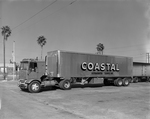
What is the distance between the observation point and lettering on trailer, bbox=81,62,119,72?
18891mm

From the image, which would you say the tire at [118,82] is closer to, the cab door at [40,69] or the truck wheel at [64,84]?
the truck wheel at [64,84]

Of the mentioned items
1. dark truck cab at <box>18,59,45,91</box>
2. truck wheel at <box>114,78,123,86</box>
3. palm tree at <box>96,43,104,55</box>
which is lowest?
truck wheel at <box>114,78,123,86</box>

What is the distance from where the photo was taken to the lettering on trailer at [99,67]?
18.9 meters

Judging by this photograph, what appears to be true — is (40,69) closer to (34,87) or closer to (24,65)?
(24,65)

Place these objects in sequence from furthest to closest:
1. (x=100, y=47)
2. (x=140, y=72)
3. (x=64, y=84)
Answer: (x=100, y=47), (x=140, y=72), (x=64, y=84)

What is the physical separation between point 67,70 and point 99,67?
426 centimetres

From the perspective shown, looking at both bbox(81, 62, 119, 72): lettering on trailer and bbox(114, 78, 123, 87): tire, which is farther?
bbox(114, 78, 123, 87): tire

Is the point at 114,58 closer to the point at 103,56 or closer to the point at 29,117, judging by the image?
the point at 103,56

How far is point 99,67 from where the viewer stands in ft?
65.8

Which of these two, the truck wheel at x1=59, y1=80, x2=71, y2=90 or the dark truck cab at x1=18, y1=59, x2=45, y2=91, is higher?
the dark truck cab at x1=18, y1=59, x2=45, y2=91

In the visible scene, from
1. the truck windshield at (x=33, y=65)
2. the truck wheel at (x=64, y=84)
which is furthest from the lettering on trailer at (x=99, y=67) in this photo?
the truck windshield at (x=33, y=65)

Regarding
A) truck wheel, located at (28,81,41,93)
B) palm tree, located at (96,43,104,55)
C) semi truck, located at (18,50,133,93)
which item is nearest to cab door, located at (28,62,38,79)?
semi truck, located at (18,50,133,93)

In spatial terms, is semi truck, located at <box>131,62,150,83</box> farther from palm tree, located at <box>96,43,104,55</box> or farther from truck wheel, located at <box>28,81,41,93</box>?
palm tree, located at <box>96,43,104,55</box>

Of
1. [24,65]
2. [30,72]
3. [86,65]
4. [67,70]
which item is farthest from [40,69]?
[86,65]
